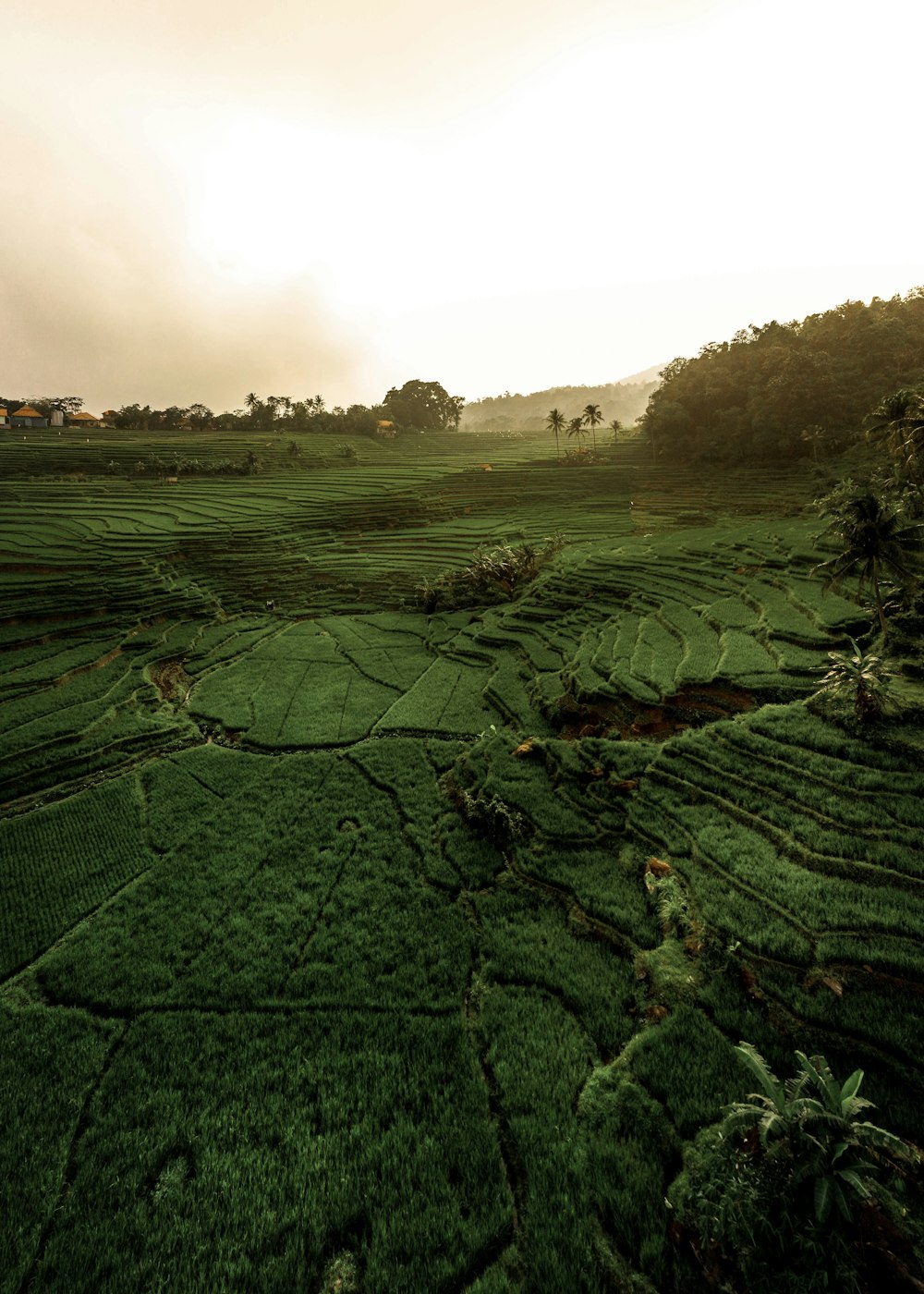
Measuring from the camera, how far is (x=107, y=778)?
15805 mm

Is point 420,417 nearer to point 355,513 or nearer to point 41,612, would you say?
point 355,513

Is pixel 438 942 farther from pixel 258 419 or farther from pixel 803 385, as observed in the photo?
pixel 258 419

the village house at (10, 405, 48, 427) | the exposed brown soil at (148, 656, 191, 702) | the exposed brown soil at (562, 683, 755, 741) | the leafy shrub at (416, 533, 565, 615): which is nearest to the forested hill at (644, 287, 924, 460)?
the leafy shrub at (416, 533, 565, 615)

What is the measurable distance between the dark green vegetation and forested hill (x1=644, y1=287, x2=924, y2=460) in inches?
1273

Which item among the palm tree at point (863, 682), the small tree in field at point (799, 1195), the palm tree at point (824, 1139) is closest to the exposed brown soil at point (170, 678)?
the small tree in field at point (799, 1195)

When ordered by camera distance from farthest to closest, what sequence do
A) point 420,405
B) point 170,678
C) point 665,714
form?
point 420,405 → point 170,678 → point 665,714

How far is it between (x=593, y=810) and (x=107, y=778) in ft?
47.5

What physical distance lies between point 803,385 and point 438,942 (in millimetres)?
55207

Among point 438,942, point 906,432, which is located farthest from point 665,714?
point 906,432

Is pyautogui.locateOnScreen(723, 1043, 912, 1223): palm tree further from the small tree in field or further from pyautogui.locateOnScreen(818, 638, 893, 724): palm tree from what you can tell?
pyautogui.locateOnScreen(818, 638, 893, 724): palm tree

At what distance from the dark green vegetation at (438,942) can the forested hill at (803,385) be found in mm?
32329

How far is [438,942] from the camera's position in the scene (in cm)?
980

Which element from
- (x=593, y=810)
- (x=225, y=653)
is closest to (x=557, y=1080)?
(x=593, y=810)

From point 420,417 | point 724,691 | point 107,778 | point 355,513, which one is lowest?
point 107,778
